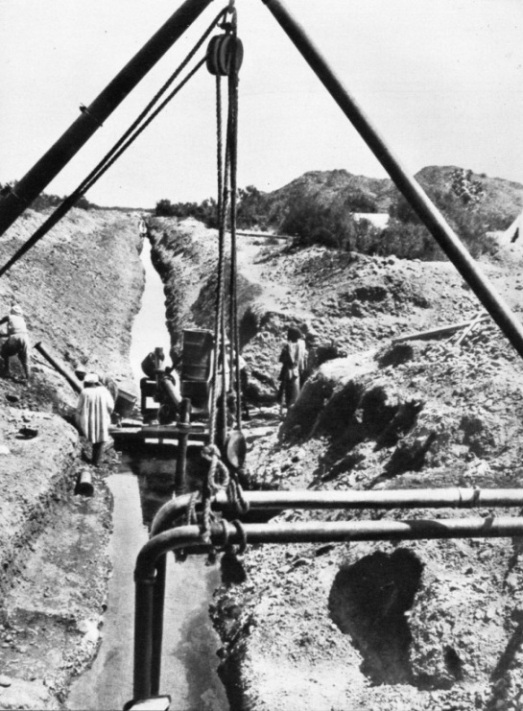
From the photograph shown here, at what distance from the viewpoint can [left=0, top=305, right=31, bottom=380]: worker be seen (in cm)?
1266

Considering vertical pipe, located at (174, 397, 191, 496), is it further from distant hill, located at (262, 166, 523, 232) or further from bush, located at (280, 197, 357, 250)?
distant hill, located at (262, 166, 523, 232)

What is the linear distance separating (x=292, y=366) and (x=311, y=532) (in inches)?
358

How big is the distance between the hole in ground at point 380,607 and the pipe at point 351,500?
6.61 feet

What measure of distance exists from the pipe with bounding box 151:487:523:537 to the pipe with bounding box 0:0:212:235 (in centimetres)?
210

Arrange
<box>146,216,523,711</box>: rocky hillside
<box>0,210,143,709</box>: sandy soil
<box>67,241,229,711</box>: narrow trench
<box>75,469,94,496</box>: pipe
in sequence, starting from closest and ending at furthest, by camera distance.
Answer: <box>146,216,523,711</box>: rocky hillside < <box>0,210,143,709</box>: sandy soil < <box>67,241,229,711</box>: narrow trench < <box>75,469,94,496</box>: pipe

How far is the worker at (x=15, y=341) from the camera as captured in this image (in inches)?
498

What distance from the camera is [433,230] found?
4465 mm

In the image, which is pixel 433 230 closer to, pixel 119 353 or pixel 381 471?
pixel 381 471

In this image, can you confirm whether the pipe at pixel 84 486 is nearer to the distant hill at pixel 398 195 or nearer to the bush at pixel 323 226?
the bush at pixel 323 226

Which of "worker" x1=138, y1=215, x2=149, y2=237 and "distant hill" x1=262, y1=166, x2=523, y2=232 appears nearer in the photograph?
"distant hill" x1=262, y1=166, x2=523, y2=232

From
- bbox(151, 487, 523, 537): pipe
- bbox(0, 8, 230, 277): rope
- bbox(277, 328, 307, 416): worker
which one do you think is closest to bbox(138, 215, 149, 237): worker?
bbox(277, 328, 307, 416): worker

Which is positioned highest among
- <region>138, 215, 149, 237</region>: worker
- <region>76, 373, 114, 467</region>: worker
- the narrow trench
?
<region>138, 215, 149, 237</region>: worker

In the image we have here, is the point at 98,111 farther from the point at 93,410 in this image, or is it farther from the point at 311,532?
the point at 93,410

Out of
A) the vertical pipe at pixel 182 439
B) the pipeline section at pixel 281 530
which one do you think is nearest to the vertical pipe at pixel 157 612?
the pipeline section at pixel 281 530
